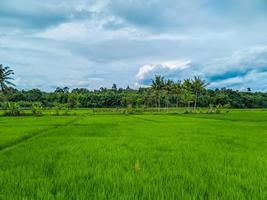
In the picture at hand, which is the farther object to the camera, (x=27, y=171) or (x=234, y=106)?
(x=234, y=106)

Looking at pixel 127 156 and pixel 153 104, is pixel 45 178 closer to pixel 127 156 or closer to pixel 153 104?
pixel 127 156

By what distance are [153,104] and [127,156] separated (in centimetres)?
7712

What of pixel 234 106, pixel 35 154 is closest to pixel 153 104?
pixel 234 106

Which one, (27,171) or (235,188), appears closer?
(235,188)

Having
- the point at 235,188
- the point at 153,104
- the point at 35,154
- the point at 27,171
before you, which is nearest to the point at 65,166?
the point at 27,171

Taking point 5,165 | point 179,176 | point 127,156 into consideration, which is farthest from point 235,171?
point 5,165

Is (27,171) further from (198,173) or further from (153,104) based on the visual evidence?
(153,104)

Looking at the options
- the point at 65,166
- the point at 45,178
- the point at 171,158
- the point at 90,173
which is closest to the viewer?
the point at 45,178

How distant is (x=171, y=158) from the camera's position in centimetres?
707

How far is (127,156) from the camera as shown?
23.9 feet

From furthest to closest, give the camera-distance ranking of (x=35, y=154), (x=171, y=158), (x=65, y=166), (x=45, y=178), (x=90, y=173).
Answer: (x=35, y=154) < (x=171, y=158) < (x=65, y=166) < (x=90, y=173) < (x=45, y=178)

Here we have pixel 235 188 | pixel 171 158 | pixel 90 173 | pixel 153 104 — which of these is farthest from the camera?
pixel 153 104

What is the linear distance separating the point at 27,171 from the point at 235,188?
4015mm

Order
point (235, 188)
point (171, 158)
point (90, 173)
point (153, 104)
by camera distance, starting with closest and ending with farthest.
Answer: point (235, 188), point (90, 173), point (171, 158), point (153, 104)
